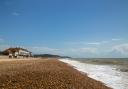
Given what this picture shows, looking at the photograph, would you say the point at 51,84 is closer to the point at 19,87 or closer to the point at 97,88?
the point at 19,87

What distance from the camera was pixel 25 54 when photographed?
13125 centimetres

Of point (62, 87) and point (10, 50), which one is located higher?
point (10, 50)

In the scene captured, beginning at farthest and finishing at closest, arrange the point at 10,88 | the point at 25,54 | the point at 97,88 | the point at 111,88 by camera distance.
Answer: the point at 25,54, the point at 111,88, the point at 97,88, the point at 10,88

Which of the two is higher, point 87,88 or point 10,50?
point 10,50

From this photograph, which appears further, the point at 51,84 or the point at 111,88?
the point at 111,88

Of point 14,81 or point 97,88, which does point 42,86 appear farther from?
point 97,88

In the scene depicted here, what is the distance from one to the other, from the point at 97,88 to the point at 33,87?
4657 mm

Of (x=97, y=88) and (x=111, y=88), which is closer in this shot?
(x=97, y=88)

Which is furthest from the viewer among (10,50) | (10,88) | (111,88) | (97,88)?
(10,50)

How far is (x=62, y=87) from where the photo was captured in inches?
535

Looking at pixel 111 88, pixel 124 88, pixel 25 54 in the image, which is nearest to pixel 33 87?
pixel 111 88

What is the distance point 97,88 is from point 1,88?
6502mm

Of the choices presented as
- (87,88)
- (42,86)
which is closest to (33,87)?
(42,86)

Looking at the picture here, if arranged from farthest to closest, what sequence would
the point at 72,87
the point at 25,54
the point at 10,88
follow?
the point at 25,54 < the point at 72,87 < the point at 10,88
